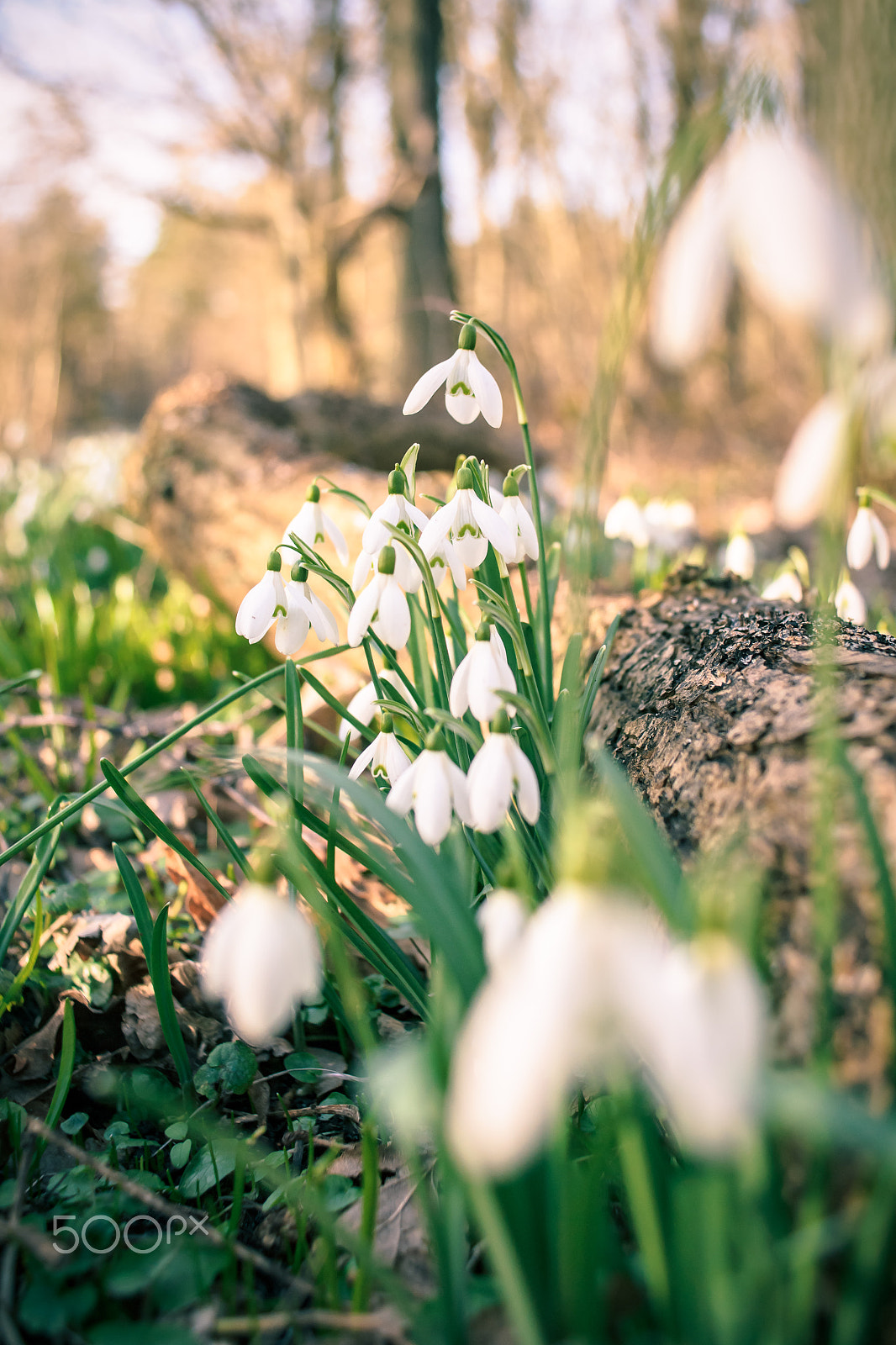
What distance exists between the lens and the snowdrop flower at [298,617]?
1205 millimetres

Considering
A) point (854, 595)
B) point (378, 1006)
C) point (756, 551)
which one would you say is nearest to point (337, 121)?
point (756, 551)

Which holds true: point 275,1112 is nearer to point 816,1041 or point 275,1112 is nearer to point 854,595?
point 816,1041

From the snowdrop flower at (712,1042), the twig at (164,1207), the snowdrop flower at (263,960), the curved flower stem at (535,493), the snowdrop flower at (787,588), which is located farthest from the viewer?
the snowdrop flower at (787,588)

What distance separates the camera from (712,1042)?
52 cm

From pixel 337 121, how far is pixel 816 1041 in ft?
35.0

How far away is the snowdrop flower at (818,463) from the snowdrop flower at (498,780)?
345 millimetres

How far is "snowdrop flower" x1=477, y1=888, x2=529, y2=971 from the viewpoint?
2.26ft

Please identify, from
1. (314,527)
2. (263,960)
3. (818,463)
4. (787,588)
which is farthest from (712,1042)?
(787,588)

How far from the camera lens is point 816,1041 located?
0.72m

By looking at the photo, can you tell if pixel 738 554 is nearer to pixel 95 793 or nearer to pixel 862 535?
pixel 862 535

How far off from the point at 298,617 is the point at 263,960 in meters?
0.64

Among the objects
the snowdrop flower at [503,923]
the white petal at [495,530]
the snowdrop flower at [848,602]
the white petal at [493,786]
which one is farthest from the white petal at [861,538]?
the snowdrop flower at [503,923]

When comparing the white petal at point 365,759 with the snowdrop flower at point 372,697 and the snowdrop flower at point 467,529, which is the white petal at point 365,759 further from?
the snowdrop flower at point 467,529

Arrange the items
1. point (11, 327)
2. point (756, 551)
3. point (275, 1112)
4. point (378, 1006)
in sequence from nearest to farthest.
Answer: point (275, 1112), point (378, 1006), point (756, 551), point (11, 327)
